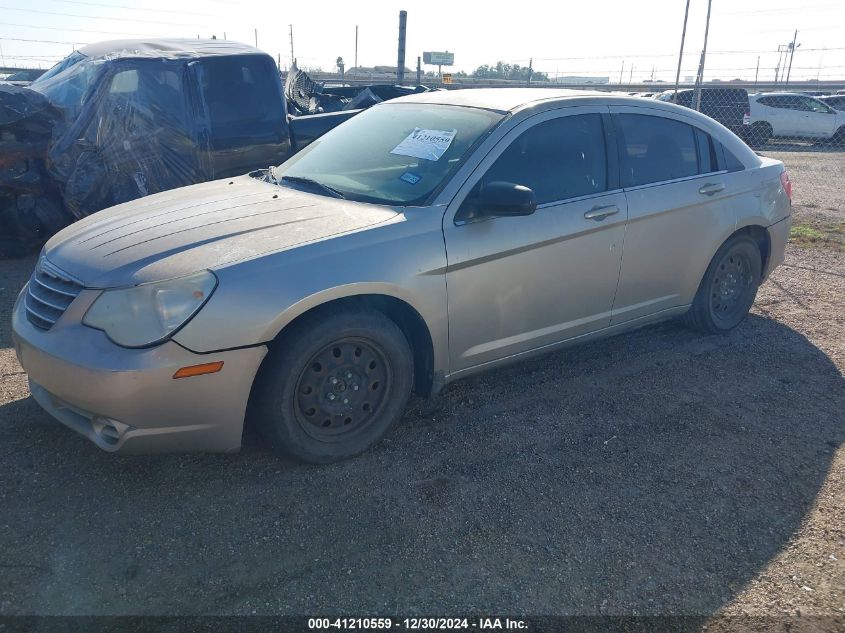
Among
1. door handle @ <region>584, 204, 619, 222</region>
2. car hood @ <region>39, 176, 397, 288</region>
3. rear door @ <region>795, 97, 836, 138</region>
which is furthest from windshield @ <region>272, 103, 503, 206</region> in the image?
rear door @ <region>795, 97, 836, 138</region>

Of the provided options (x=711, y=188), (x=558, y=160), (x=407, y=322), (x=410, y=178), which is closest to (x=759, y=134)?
(x=711, y=188)

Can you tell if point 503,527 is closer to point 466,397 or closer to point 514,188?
point 466,397

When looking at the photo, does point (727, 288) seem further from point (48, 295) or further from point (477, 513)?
point (48, 295)

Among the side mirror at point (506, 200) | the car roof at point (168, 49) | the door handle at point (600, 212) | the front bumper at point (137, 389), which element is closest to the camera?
the front bumper at point (137, 389)

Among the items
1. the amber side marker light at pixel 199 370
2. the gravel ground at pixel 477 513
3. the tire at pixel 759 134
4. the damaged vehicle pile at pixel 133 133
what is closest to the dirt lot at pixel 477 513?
the gravel ground at pixel 477 513

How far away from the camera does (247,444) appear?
11.2 feet

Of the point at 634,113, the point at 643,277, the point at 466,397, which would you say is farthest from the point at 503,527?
the point at 634,113

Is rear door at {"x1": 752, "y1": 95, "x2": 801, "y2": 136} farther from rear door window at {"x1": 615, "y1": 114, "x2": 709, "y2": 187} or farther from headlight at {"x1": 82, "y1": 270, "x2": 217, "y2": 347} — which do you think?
headlight at {"x1": 82, "y1": 270, "x2": 217, "y2": 347}

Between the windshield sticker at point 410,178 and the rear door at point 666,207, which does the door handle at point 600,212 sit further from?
the windshield sticker at point 410,178

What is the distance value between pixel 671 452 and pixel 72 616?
107 inches

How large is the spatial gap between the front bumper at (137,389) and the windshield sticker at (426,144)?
1.49 metres

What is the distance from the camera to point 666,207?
4.25m

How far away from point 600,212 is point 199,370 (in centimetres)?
240

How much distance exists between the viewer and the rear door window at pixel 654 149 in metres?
4.17
